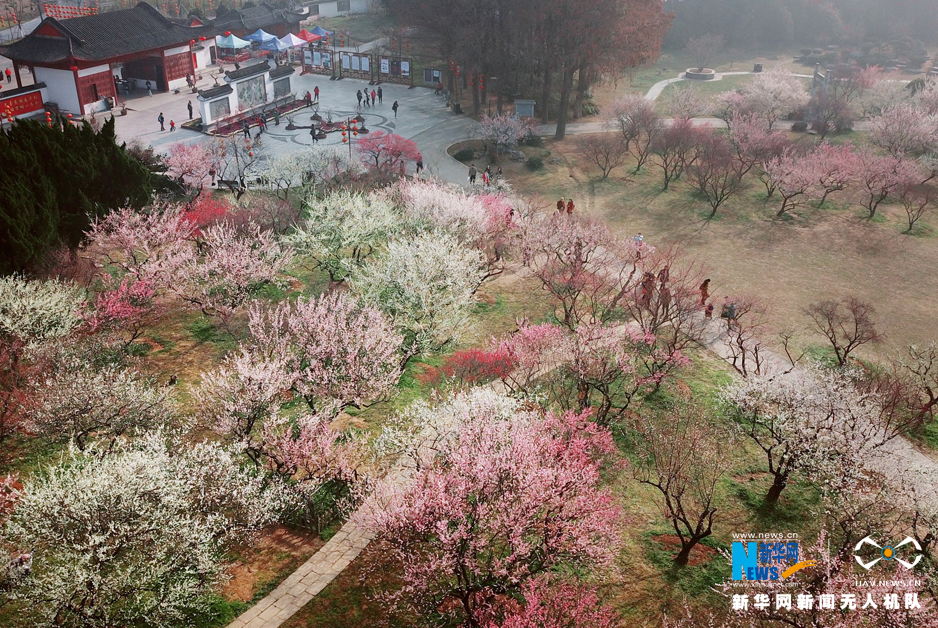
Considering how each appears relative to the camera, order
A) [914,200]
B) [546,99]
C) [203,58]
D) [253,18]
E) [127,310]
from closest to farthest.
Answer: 1. [127,310]
2. [914,200]
3. [546,99]
4. [203,58]
5. [253,18]

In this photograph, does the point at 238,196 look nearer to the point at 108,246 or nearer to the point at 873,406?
the point at 108,246

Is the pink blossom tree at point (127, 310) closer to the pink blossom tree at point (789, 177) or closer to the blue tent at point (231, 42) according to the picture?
the pink blossom tree at point (789, 177)

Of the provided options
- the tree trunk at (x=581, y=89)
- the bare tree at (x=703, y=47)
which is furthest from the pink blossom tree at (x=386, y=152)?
the bare tree at (x=703, y=47)

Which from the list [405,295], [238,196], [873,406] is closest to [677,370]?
[873,406]

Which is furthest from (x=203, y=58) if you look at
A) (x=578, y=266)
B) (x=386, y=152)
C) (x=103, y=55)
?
(x=578, y=266)

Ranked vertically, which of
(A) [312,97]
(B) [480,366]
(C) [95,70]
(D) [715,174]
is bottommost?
(B) [480,366]

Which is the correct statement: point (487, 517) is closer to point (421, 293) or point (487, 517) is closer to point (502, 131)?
point (421, 293)

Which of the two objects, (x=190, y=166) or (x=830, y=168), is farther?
(x=830, y=168)
